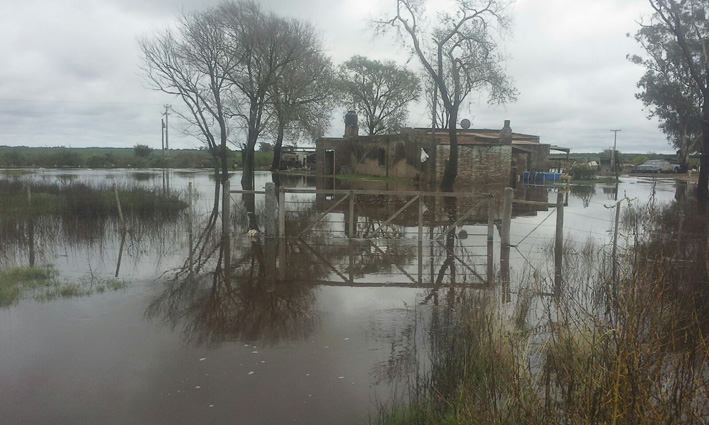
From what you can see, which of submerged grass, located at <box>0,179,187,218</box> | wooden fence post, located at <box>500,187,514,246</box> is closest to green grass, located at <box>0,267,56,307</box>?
submerged grass, located at <box>0,179,187,218</box>

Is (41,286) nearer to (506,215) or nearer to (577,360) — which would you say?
(577,360)

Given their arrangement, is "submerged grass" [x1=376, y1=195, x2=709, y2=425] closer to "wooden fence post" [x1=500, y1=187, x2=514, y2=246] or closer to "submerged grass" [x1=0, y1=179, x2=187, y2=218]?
"wooden fence post" [x1=500, y1=187, x2=514, y2=246]

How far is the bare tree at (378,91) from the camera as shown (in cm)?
6800

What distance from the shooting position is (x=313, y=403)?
517 centimetres

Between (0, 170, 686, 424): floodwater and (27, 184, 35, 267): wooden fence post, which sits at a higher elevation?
(27, 184, 35, 267): wooden fence post

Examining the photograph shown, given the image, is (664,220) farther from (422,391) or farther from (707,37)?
(707,37)

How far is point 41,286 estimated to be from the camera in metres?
8.91

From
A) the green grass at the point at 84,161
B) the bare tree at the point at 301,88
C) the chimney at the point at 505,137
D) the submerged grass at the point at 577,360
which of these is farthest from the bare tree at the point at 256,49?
the green grass at the point at 84,161

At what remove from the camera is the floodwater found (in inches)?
202

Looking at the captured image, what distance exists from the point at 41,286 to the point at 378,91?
206ft

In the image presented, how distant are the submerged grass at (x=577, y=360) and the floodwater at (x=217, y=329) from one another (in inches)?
23.5

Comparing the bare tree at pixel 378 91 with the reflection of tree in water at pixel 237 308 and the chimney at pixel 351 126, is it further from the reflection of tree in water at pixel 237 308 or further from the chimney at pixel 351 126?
the reflection of tree in water at pixel 237 308

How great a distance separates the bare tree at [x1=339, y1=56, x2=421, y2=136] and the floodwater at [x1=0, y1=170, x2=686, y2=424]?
56.5 m

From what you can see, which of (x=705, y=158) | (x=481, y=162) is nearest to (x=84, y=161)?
(x=481, y=162)
